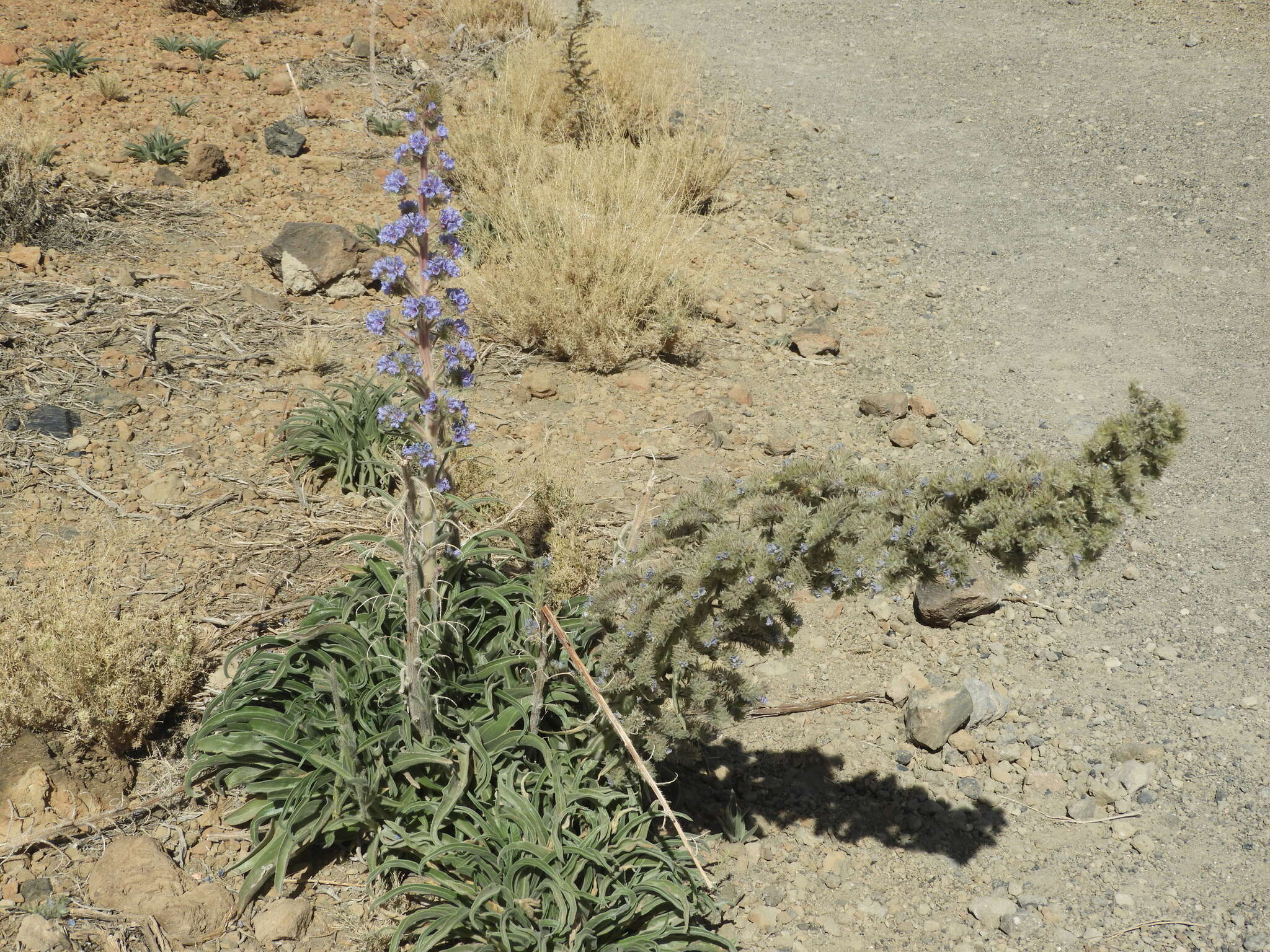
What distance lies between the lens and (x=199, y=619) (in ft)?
12.1

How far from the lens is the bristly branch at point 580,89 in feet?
25.0

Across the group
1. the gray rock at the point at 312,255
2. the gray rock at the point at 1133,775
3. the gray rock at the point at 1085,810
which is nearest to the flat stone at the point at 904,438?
the gray rock at the point at 1133,775

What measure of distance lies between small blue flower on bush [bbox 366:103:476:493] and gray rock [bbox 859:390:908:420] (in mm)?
3011

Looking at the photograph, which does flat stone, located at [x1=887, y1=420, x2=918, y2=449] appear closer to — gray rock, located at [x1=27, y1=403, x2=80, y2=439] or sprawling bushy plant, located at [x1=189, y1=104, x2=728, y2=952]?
sprawling bushy plant, located at [x1=189, y1=104, x2=728, y2=952]

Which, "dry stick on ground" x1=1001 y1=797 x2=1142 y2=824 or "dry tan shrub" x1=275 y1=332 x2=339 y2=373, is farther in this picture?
"dry tan shrub" x1=275 y1=332 x2=339 y2=373

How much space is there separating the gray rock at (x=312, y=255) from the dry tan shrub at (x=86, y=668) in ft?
8.49

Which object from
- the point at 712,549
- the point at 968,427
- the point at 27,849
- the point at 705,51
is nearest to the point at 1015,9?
the point at 705,51

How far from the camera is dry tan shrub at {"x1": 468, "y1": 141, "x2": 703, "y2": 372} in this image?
17.7 feet

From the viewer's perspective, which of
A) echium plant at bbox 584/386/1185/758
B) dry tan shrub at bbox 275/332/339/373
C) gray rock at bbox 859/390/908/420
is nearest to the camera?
echium plant at bbox 584/386/1185/758

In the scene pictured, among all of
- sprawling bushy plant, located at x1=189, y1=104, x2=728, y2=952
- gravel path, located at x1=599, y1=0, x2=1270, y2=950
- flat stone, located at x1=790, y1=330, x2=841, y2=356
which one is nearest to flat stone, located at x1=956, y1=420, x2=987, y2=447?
gravel path, located at x1=599, y1=0, x2=1270, y2=950

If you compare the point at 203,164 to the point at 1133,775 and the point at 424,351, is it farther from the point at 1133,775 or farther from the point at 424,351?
the point at 1133,775

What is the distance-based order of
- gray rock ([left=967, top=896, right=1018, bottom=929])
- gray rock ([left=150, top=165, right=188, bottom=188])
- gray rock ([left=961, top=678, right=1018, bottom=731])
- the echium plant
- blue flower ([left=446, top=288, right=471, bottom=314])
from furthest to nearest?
1. gray rock ([left=150, top=165, right=188, bottom=188])
2. gray rock ([left=961, top=678, right=1018, bottom=731])
3. gray rock ([left=967, top=896, right=1018, bottom=929])
4. blue flower ([left=446, top=288, right=471, bottom=314])
5. the echium plant

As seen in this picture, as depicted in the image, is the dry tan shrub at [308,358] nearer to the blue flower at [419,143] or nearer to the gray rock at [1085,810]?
the blue flower at [419,143]

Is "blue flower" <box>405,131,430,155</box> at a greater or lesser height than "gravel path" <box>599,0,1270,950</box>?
greater
